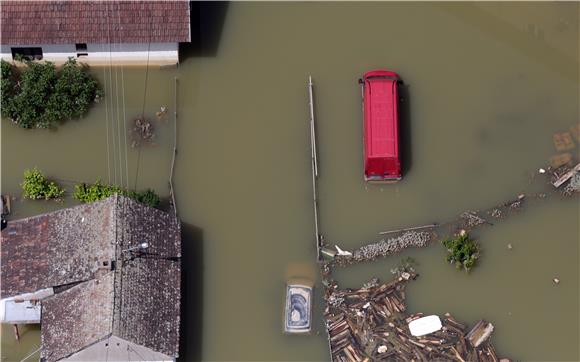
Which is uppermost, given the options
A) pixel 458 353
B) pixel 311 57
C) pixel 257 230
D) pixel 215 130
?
pixel 311 57

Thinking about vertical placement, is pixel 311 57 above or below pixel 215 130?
above

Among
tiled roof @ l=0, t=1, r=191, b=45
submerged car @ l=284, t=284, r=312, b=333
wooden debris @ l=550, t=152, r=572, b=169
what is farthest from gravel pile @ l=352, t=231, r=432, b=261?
tiled roof @ l=0, t=1, r=191, b=45

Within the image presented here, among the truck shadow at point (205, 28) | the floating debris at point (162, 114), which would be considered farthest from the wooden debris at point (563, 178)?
the floating debris at point (162, 114)

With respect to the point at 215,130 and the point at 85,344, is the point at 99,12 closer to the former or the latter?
the point at 215,130

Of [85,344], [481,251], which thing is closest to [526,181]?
[481,251]

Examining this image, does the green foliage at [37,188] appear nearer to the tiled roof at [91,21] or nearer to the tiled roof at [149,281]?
the tiled roof at [149,281]
